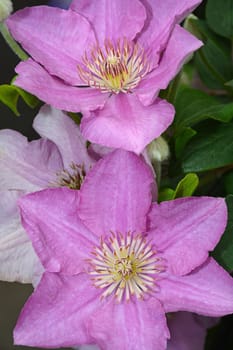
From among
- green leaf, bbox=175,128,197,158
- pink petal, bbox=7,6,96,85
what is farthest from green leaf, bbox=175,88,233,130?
pink petal, bbox=7,6,96,85

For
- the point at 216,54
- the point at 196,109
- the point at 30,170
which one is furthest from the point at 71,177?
the point at 216,54

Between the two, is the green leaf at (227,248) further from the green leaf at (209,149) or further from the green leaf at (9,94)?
the green leaf at (9,94)

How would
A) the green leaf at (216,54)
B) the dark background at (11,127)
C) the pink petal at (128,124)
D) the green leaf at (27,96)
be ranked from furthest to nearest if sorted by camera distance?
the dark background at (11,127), the green leaf at (216,54), the green leaf at (27,96), the pink petal at (128,124)

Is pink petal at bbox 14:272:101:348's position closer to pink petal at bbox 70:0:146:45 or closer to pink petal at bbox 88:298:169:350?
pink petal at bbox 88:298:169:350

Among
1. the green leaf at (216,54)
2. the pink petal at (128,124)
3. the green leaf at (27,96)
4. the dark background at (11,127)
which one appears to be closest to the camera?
the pink petal at (128,124)

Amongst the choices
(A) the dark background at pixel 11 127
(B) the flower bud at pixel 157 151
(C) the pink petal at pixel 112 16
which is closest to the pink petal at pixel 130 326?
(B) the flower bud at pixel 157 151

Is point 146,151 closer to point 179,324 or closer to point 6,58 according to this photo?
point 179,324
